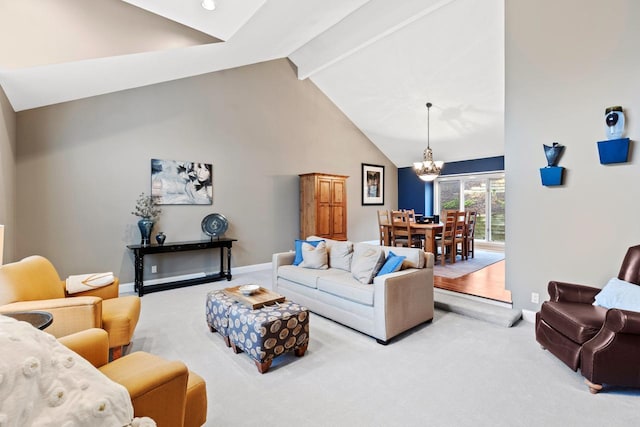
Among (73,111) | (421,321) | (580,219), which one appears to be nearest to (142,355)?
(421,321)

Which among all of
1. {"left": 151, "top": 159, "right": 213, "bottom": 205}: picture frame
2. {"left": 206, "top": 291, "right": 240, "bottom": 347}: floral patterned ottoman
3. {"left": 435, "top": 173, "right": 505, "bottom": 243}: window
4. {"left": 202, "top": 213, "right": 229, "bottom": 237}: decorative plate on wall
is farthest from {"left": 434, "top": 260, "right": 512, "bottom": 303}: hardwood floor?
{"left": 151, "top": 159, "right": 213, "bottom": 205}: picture frame

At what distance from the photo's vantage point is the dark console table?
432 centimetres

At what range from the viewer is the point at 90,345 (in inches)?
59.9

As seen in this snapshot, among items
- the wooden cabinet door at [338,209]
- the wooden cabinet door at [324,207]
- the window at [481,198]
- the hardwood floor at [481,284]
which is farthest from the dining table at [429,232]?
the window at [481,198]

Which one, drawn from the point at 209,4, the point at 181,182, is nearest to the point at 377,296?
the point at 209,4

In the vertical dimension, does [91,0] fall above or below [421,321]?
above

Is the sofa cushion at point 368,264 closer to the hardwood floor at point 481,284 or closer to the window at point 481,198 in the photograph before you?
the hardwood floor at point 481,284

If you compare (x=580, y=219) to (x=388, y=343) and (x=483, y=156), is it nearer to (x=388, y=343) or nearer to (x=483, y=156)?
(x=388, y=343)

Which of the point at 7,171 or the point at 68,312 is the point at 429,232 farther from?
the point at 7,171

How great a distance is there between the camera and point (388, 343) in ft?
9.27

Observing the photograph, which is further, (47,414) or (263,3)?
(263,3)

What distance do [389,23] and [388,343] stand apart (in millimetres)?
4613

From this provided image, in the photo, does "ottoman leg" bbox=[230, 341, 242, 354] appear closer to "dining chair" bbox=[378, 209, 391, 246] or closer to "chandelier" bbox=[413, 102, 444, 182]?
"dining chair" bbox=[378, 209, 391, 246]

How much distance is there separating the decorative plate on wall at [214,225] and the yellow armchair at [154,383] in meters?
3.70
